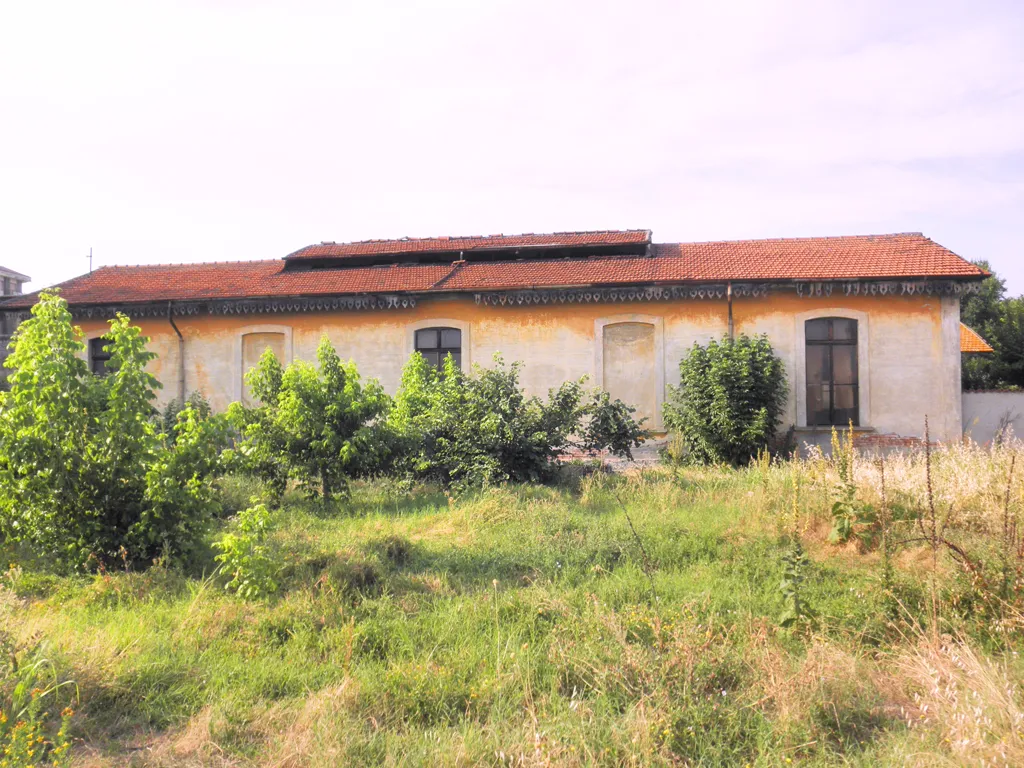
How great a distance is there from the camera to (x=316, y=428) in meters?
9.98

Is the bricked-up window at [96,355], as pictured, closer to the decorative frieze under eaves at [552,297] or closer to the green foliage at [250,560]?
the decorative frieze under eaves at [552,297]

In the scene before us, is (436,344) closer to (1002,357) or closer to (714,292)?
(714,292)

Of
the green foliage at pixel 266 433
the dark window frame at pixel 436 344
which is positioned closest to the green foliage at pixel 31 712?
the green foliage at pixel 266 433

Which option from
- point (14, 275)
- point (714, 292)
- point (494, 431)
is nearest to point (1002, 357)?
point (714, 292)

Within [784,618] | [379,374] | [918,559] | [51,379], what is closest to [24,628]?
[51,379]

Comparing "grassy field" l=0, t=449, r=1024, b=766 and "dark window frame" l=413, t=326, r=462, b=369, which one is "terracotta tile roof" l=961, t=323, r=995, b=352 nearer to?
"dark window frame" l=413, t=326, r=462, b=369

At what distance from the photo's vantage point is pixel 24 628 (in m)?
5.75

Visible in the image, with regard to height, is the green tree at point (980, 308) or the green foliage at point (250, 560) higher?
the green tree at point (980, 308)

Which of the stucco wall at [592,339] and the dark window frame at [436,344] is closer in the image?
the stucco wall at [592,339]

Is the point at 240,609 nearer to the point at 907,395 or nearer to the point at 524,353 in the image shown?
the point at 524,353

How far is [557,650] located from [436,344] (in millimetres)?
11639

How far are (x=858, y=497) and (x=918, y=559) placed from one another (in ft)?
4.20

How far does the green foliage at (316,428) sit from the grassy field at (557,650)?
1794 mm

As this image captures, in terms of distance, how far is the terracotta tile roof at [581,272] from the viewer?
14930 millimetres
